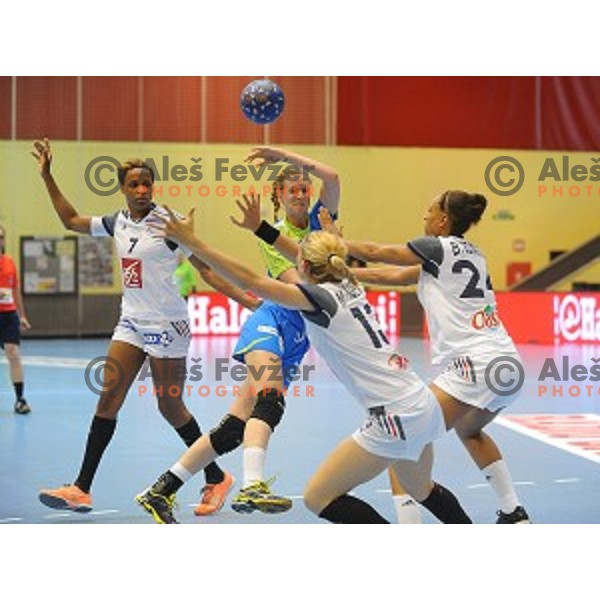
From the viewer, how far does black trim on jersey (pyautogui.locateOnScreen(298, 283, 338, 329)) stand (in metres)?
5.19

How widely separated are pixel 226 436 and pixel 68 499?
0.89 metres

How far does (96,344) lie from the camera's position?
20516 millimetres

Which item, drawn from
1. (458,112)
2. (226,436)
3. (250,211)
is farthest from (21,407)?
(458,112)

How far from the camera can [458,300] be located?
20.1 feet

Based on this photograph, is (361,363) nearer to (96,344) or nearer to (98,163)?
(96,344)

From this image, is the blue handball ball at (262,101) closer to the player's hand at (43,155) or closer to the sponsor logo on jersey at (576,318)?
the player's hand at (43,155)

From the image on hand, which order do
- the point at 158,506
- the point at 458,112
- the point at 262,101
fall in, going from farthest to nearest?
the point at 458,112 → the point at 262,101 → the point at 158,506

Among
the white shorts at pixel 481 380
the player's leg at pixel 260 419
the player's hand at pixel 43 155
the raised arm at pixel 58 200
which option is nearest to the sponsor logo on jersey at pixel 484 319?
the white shorts at pixel 481 380

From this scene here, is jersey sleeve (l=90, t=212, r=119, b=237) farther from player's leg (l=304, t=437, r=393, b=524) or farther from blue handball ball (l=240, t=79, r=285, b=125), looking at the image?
player's leg (l=304, t=437, r=393, b=524)

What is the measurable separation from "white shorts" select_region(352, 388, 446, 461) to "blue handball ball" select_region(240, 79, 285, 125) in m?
3.11

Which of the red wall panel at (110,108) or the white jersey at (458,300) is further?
the red wall panel at (110,108)

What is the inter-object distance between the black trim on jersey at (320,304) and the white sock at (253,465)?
1.15 metres

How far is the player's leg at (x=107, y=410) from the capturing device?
6781mm

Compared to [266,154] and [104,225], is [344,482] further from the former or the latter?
[104,225]
